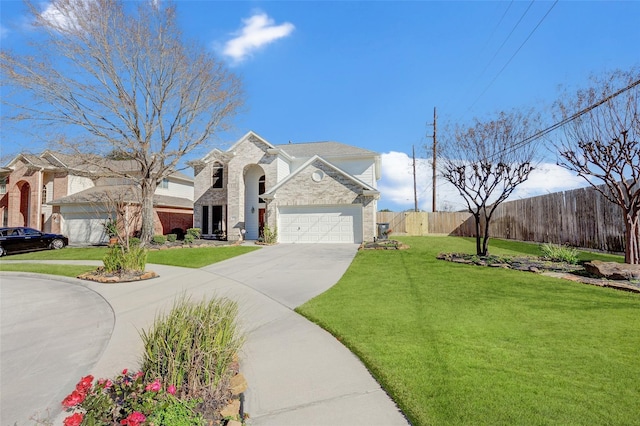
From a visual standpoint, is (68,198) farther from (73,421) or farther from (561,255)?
(561,255)

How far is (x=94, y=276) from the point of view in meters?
10.2

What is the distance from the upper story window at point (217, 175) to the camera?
2341cm

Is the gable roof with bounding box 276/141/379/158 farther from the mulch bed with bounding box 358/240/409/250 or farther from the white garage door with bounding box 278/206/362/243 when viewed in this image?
the mulch bed with bounding box 358/240/409/250

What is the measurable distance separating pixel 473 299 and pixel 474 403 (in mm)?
4071

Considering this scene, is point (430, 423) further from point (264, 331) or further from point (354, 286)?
point (354, 286)

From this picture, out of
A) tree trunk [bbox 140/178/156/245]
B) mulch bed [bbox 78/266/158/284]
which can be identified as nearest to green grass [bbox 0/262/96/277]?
mulch bed [bbox 78/266/158/284]

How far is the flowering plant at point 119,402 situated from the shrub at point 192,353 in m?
0.19

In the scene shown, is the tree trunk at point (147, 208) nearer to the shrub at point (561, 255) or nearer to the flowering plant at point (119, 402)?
the flowering plant at point (119, 402)

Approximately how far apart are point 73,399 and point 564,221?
18.2m

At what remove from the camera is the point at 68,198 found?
77.8 feet

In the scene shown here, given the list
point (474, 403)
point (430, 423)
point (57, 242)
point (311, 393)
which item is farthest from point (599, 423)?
point (57, 242)

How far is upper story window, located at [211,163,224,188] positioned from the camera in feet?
76.8

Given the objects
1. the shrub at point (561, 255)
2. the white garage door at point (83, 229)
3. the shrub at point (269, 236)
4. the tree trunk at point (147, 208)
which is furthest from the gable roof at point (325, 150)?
the white garage door at point (83, 229)

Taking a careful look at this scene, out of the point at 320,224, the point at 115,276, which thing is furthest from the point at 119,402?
the point at 320,224
